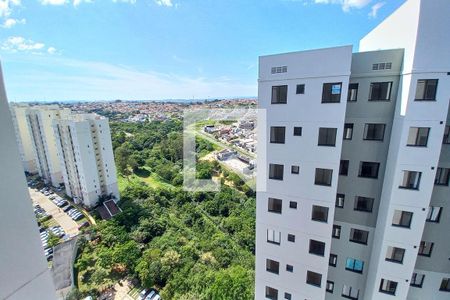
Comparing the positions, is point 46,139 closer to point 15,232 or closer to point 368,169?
point 15,232

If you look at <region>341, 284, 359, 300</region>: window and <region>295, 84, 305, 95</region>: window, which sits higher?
<region>295, 84, 305, 95</region>: window

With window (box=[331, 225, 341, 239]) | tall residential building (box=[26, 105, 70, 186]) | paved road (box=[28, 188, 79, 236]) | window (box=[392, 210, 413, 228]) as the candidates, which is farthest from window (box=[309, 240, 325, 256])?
tall residential building (box=[26, 105, 70, 186])

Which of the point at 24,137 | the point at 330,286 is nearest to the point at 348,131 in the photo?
the point at 330,286

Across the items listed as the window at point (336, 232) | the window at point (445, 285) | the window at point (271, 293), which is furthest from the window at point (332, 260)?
the window at point (445, 285)

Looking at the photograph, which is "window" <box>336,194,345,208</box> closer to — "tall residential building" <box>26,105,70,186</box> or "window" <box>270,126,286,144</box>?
"window" <box>270,126,286,144</box>

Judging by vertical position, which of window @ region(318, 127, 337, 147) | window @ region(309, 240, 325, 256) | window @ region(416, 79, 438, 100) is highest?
window @ region(416, 79, 438, 100)

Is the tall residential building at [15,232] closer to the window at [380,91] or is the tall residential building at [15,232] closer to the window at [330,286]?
the window at [380,91]
